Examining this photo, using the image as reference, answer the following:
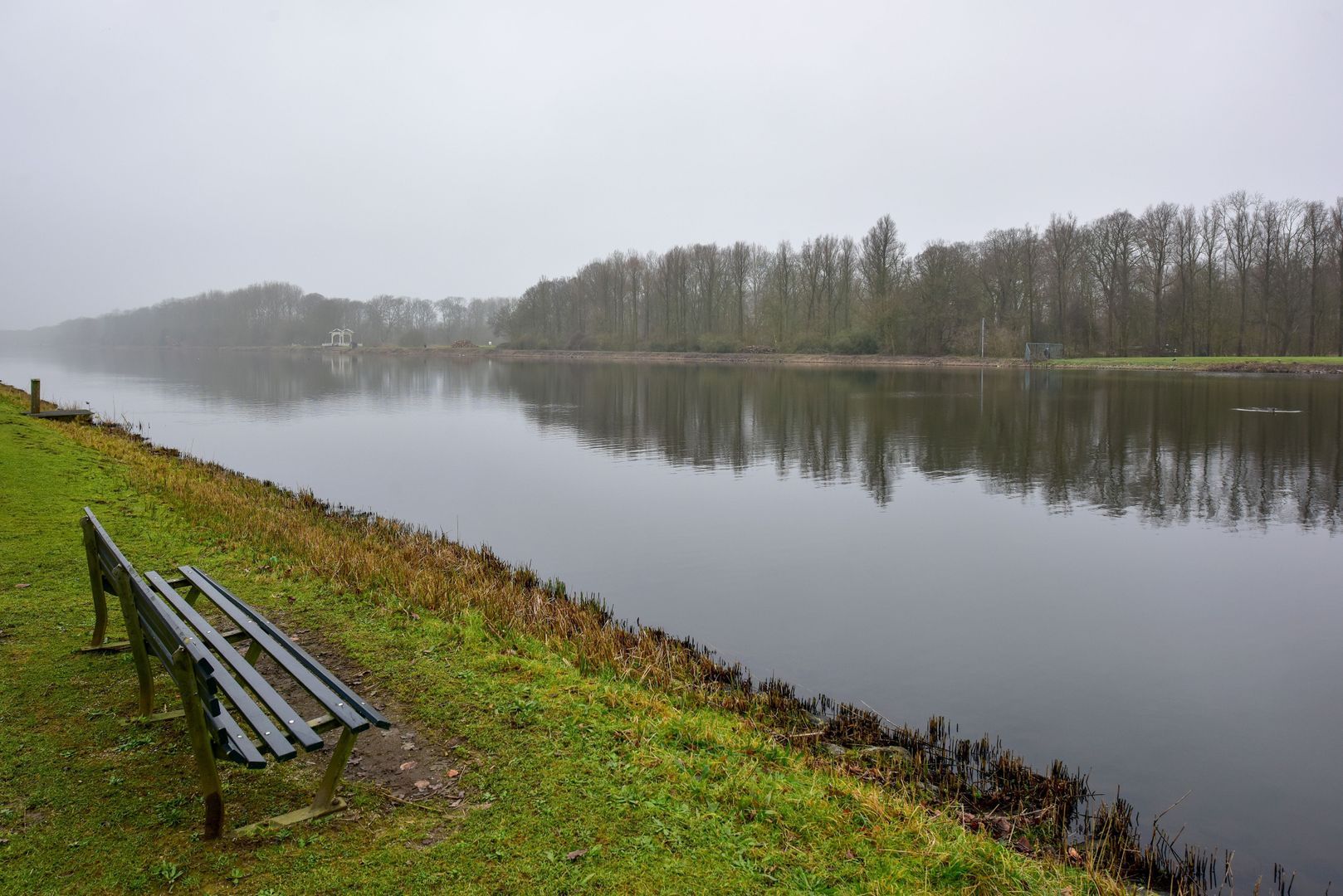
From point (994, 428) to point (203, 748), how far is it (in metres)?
27.0

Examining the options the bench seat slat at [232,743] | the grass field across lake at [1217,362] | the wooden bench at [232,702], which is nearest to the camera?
the bench seat slat at [232,743]

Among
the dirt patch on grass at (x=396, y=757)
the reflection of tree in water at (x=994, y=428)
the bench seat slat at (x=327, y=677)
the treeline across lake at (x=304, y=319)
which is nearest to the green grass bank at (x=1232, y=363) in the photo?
the reflection of tree in water at (x=994, y=428)

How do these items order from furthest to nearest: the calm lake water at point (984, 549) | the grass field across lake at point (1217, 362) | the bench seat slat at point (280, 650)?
1. the grass field across lake at point (1217, 362)
2. the calm lake water at point (984, 549)
3. the bench seat slat at point (280, 650)

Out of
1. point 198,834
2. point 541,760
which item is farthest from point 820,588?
point 198,834

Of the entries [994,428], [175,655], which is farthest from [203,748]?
[994,428]

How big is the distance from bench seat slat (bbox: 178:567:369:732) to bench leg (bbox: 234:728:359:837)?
104mm

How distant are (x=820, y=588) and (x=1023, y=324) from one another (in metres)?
68.5

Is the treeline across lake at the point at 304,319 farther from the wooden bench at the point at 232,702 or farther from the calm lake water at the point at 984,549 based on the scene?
the wooden bench at the point at 232,702

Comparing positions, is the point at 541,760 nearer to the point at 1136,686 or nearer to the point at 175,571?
the point at 175,571

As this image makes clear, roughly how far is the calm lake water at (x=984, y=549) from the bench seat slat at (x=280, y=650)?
4635 millimetres

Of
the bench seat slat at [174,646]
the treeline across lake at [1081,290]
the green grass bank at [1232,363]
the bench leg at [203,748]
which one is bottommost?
the bench leg at [203,748]

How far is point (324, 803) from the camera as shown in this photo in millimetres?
4074

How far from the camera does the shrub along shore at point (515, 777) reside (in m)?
3.75

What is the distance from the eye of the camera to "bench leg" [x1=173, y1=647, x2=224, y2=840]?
3596mm
